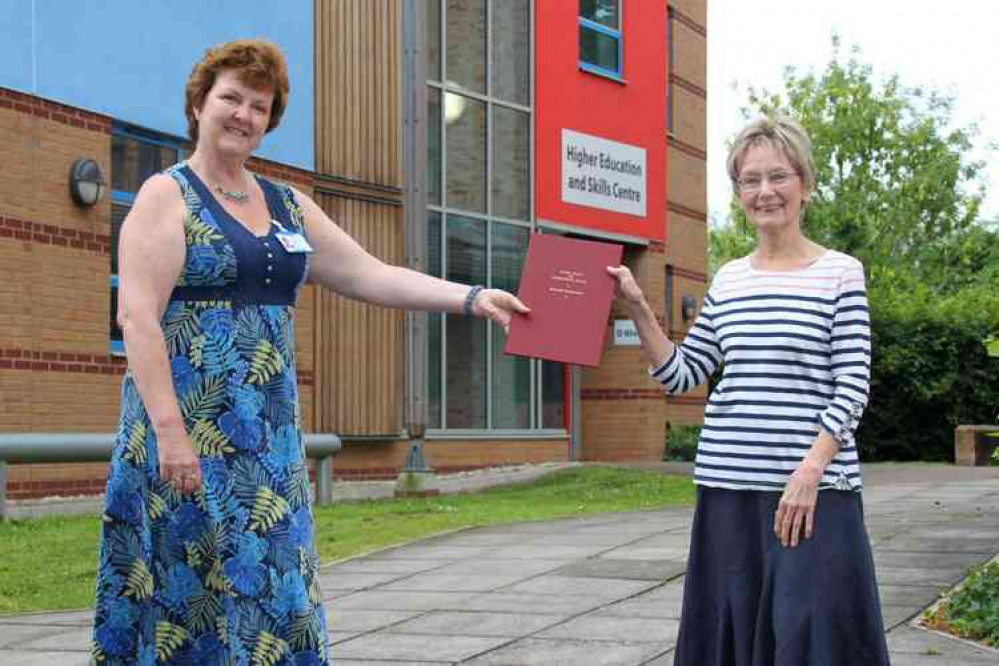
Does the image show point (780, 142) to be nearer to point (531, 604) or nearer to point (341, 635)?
point (341, 635)

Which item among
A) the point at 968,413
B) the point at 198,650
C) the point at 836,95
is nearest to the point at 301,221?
the point at 198,650

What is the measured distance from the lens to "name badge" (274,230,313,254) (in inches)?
172

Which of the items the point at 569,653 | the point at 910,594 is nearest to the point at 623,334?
the point at 910,594

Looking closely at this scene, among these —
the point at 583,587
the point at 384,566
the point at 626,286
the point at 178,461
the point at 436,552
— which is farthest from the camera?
the point at 436,552

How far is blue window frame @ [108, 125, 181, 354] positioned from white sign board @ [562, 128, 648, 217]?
7.56 m

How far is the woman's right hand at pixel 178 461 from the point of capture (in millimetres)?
4082

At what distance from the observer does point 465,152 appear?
→ 803 inches

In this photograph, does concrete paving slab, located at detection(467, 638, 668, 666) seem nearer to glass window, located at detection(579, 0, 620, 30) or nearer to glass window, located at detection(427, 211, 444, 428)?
glass window, located at detection(427, 211, 444, 428)

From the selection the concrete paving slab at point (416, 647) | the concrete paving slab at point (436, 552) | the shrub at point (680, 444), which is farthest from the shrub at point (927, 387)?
the concrete paving slab at point (416, 647)

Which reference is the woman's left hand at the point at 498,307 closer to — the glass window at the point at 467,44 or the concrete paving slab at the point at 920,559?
the concrete paving slab at the point at 920,559

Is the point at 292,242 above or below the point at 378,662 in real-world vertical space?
above

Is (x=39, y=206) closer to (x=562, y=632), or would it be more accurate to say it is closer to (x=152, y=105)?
(x=152, y=105)

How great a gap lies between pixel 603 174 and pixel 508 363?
3.38m

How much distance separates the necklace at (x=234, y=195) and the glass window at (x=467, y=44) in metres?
15.9
